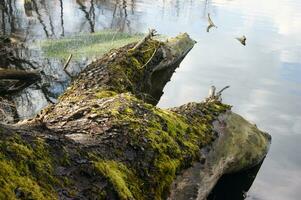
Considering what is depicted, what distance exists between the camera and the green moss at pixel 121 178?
163 inches

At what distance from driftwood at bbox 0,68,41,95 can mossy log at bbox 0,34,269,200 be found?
11.0 ft

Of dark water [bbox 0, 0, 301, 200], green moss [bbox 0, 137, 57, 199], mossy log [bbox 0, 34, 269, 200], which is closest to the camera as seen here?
green moss [bbox 0, 137, 57, 199]

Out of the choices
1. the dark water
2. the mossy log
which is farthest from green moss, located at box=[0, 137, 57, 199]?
the dark water

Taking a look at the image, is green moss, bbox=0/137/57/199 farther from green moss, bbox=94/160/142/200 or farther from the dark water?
the dark water

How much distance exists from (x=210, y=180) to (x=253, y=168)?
2474 millimetres

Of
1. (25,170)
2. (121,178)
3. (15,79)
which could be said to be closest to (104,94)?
(121,178)

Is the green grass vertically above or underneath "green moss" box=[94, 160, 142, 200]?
underneath

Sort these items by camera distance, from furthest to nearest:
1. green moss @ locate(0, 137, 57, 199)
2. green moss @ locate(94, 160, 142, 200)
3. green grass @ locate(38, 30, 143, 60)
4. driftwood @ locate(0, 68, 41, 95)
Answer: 1. green grass @ locate(38, 30, 143, 60)
2. driftwood @ locate(0, 68, 41, 95)
3. green moss @ locate(94, 160, 142, 200)
4. green moss @ locate(0, 137, 57, 199)

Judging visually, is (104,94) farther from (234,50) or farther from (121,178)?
(234,50)

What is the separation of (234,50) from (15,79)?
32.1 feet

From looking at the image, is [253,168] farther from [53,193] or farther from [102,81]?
[53,193]

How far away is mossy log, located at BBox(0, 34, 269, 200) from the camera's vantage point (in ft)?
11.7

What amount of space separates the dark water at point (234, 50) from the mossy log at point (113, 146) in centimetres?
163

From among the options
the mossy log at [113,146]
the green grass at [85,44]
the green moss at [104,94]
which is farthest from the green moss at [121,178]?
the green grass at [85,44]
